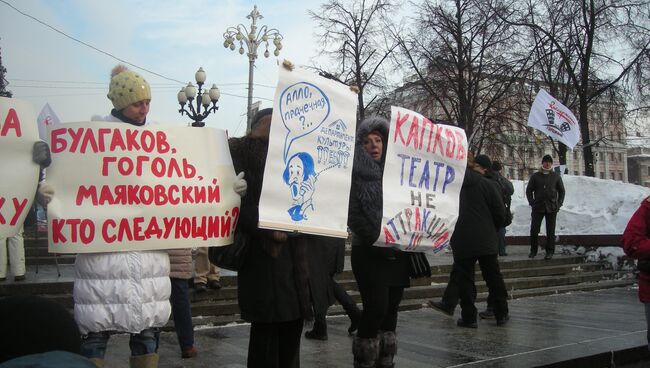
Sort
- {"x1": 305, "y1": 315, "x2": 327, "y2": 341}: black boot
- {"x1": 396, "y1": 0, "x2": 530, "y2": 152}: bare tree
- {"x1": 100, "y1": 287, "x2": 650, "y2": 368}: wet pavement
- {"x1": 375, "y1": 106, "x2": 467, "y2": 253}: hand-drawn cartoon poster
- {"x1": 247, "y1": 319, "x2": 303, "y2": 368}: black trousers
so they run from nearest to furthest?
{"x1": 247, "y1": 319, "x2": 303, "y2": 368}: black trousers
{"x1": 375, "y1": 106, "x2": 467, "y2": 253}: hand-drawn cartoon poster
{"x1": 100, "y1": 287, "x2": 650, "y2": 368}: wet pavement
{"x1": 305, "y1": 315, "x2": 327, "y2": 341}: black boot
{"x1": 396, "y1": 0, "x2": 530, "y2": 152}: bare tree

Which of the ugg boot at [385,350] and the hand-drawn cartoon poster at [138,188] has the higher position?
the hand-drawn cartoon poster at [138,188]

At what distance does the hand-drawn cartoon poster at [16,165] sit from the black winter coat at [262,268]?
3.73ft

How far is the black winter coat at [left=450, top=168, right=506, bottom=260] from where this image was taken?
6633mm

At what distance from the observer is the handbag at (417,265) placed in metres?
4.65

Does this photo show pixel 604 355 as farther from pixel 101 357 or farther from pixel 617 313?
pixel 101 357

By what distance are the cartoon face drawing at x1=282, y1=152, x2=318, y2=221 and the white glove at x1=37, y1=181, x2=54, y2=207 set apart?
4.08 ft

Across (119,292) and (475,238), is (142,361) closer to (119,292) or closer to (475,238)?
(119,292)

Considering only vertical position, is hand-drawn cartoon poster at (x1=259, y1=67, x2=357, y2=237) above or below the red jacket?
above

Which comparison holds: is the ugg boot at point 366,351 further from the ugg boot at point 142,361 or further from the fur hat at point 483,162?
the fur hat at point 483,162

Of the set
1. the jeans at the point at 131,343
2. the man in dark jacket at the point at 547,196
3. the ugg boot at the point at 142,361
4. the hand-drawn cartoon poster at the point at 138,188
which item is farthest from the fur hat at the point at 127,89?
the man in dark jacket at the point at 547,196

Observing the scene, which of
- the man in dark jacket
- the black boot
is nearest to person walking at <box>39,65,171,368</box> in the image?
the black boot

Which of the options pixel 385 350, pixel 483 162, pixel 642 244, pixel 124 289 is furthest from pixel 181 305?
pixel 483 162

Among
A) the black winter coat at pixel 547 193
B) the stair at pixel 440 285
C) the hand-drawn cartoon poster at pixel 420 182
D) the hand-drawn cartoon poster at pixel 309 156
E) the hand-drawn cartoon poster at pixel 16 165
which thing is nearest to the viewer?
the hand-drawn cartoon poster at pixel 16 165

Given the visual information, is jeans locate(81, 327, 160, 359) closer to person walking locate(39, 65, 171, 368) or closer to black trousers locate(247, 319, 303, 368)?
person walking locate(39, 65, 171, 368)
